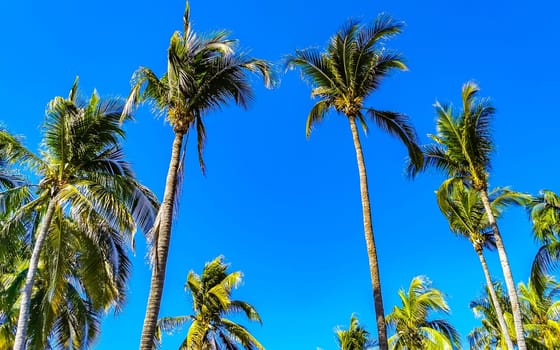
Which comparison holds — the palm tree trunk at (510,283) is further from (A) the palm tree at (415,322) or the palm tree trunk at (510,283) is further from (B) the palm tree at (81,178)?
(B) the palm tree at (81,178)

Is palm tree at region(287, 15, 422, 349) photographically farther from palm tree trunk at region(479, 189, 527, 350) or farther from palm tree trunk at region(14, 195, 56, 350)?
palm tree trunk at region(14, 195, 56, 350)

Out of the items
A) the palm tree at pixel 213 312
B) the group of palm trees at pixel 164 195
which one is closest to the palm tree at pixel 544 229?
the group of palm trees at pixel 164 195

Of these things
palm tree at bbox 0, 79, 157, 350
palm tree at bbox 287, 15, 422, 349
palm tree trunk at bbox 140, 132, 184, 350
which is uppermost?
palm tree at bbox 287, 15, 422, 349

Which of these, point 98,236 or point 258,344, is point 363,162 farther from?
point 258,344

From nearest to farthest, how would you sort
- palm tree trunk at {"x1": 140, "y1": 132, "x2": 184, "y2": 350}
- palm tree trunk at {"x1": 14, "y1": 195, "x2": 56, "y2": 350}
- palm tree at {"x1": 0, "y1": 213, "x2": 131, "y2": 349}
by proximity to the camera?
palm tree trunk at {"x1": 140, "y1": 132, "x2": 184, "y2": 350} → palm tree trunk at {"x1": 14, "y1": 195, "x2": 56, "y2": 350} → palm tree at {"x1": 0, "y1": 213, "x2": 131, "y2": 349}

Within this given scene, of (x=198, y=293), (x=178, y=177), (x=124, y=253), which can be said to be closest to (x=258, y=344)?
(x=198, y=293)

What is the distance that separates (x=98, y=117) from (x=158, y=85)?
90.9 inches

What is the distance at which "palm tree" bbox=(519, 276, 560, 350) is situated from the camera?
70.6 feet

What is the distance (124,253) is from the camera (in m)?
13.0

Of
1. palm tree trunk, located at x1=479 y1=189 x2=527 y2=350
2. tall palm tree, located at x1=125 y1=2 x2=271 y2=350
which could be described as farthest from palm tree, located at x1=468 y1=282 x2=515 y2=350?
tall palm tree, located at x1=125 y1=2 x2=271 y2=350

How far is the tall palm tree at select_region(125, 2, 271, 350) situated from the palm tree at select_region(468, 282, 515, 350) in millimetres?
18565

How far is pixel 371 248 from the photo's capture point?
11.4 m

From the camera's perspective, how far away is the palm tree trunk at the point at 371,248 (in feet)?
33.3

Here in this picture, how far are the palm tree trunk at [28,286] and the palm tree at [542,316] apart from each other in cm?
2011
